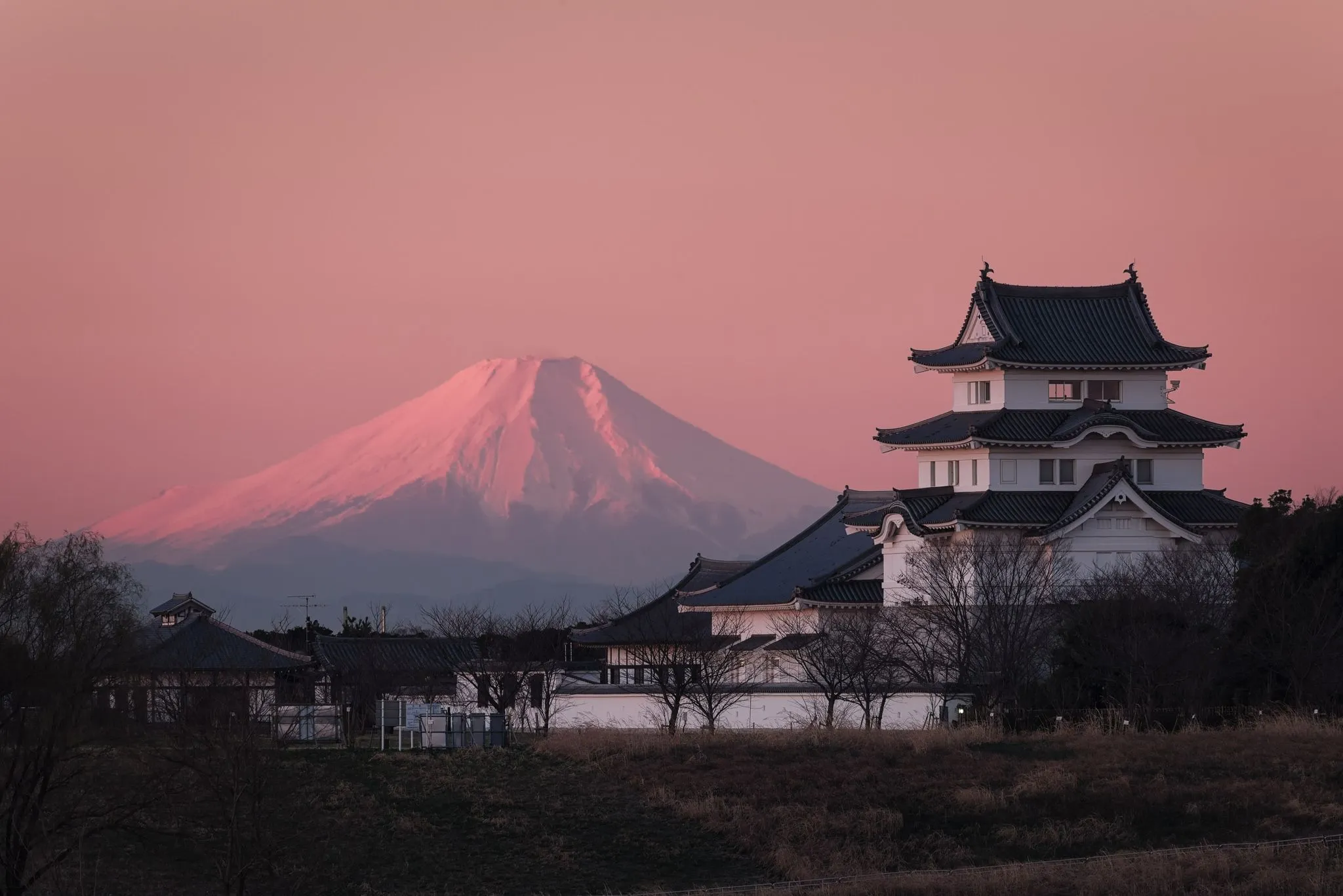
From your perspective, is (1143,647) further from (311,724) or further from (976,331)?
→ (311,724)

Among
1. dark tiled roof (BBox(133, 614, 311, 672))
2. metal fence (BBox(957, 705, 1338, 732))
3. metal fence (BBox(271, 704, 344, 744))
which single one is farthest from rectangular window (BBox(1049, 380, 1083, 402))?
dark tiled roof (BBox(133, 614, 311, 672))

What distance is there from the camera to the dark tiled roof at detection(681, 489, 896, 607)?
2248 inches

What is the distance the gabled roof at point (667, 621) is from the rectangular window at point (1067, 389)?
11.9 meters

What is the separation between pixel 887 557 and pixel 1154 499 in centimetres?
730

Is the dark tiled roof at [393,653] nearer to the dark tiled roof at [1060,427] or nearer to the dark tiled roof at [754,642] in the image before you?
the dark tiled roof at [754,642]

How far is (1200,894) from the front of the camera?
26.3m

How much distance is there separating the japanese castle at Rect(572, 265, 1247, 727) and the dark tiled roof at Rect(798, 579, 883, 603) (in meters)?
0.04

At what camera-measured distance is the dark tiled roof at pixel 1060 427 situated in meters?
52.6

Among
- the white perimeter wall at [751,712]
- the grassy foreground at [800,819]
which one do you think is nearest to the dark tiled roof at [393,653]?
the white perimeter wall at [751,712]

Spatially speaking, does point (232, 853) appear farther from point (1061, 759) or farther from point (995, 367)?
point (995, 367)

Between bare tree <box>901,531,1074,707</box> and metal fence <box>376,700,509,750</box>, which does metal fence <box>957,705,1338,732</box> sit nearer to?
bare tree <box>901,531,1074,707</box>

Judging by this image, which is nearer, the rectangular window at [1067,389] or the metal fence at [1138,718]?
the metal fence at [1138,718]

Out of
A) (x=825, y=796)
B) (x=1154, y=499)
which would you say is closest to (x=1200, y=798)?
(x=825, y=796)

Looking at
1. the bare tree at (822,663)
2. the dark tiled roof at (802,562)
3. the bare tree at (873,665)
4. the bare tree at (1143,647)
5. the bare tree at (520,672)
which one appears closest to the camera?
the bare tree at (1143,647)
